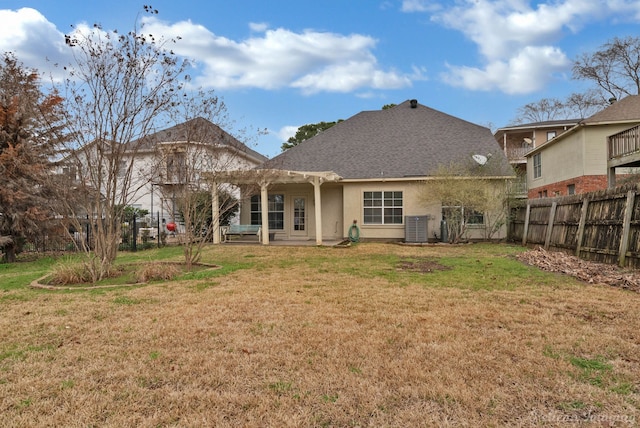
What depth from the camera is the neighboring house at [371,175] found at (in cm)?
1591

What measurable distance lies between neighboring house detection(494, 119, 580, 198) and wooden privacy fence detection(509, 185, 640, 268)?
1843 centimetres

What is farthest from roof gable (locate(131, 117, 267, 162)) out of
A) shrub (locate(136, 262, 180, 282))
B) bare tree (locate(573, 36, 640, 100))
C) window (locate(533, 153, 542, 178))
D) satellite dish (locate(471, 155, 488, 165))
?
bare tree (locate(573, 36, 640, 100))

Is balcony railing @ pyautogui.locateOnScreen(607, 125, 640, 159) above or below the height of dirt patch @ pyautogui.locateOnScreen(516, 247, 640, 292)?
above

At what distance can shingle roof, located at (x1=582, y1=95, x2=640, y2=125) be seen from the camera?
55.0 feet

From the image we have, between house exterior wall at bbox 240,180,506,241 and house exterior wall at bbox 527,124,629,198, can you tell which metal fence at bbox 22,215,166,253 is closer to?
house exterior wall at bbox 240,180,506,241

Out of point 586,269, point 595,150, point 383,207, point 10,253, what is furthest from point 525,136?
point 10,253

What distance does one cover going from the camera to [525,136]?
106ft

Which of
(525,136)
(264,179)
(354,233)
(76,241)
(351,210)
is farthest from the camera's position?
(525,136)

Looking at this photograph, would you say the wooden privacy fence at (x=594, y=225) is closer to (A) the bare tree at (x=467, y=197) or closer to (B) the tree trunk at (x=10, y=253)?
(A) the bare tree at (x=467, y=197)

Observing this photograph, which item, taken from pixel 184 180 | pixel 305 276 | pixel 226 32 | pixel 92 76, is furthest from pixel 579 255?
pixel 226 32

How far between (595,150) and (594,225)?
10.6 m

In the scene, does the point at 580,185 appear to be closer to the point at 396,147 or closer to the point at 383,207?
the point at 396,147

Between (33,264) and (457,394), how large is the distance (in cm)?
1219

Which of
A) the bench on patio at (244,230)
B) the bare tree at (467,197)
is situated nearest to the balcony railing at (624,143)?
the bare tree at (467,197)
